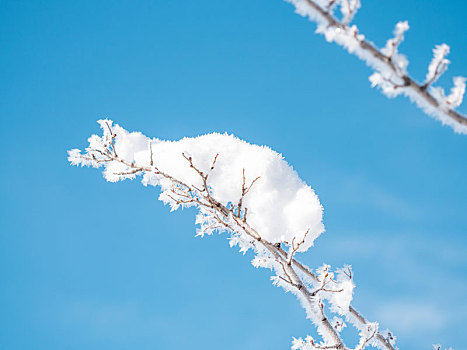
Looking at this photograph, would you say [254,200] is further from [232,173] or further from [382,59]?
[382,59]

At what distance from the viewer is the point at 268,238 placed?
397 cm

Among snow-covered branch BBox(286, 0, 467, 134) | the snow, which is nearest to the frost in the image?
snow-covered branch BBox(286, 0, 467, 134)

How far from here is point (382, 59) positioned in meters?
2.54

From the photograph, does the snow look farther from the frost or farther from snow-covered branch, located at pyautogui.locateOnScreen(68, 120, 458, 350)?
the frost

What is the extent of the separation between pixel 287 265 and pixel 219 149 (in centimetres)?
143

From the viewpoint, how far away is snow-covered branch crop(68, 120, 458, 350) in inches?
149

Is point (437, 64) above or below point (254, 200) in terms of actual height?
below

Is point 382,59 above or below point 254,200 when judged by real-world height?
below

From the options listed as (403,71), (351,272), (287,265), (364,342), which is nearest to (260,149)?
(287,265)

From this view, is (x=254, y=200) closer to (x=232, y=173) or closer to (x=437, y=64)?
(x=232, y=173)

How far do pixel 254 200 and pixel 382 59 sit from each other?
1958mm

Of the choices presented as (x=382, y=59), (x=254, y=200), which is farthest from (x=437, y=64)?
(x=254, y=200)

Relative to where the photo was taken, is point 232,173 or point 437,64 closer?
point 437,64

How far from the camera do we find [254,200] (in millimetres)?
4031
